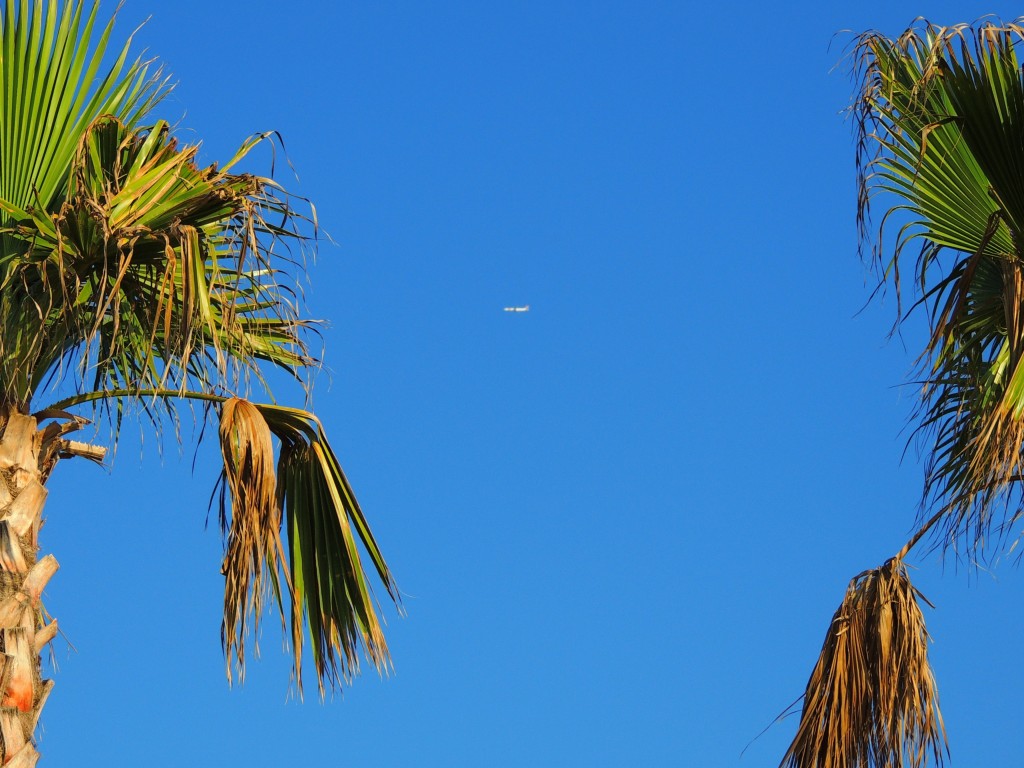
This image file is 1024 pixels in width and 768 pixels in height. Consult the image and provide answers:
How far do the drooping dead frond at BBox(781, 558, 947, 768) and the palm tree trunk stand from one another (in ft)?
10.2

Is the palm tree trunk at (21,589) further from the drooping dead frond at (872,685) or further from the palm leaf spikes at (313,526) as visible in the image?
the drooping dead frond at (872,685)

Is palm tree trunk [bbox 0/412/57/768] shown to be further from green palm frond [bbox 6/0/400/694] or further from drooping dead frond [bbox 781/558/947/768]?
drooping dead frond [bbox 781/558/947/768]

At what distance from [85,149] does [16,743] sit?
1.98m

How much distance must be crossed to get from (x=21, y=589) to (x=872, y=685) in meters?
3.41

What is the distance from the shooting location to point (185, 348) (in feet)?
15.6

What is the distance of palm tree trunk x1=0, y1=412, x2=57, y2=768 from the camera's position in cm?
465

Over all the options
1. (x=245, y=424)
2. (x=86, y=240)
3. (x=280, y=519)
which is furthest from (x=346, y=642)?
(x=86, y=240)

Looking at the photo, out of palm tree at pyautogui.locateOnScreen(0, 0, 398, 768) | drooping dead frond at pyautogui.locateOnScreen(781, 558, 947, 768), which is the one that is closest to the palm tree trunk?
palm tree at pyautogui.locateOnScreen(0, 0, 398, 768)

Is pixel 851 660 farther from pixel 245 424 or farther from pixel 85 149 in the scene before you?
pixel 85 149

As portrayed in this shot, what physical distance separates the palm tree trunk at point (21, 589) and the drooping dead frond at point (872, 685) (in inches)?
123

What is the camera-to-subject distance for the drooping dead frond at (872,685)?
19.2 ft

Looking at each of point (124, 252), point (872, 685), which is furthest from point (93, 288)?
point (872, 685)

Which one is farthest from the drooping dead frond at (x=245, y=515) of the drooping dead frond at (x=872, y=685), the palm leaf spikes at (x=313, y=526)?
the drooping dead frond at (x=872, y=685)

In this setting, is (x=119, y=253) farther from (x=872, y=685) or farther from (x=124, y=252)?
(x=872, y=685)
